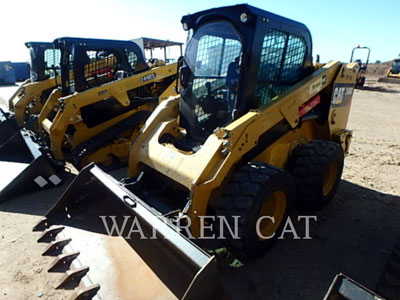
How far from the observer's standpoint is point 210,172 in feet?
7.64

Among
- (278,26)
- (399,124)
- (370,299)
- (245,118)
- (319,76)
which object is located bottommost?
(399,124)

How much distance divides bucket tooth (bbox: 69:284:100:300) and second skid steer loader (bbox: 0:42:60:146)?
19.4 feet

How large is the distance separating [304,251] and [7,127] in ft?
22.1

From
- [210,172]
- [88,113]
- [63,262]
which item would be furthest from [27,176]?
[210,172]

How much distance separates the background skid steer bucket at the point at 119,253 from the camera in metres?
1.73

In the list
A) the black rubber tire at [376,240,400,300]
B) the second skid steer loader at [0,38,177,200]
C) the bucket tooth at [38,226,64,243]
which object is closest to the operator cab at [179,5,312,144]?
the bucket tooth at [38,226,64,243]

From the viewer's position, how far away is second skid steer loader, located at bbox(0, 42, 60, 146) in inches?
261

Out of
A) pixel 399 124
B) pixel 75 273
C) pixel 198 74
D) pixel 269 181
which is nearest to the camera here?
pixel 75 273

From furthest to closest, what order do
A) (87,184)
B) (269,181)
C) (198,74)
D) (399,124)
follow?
1. (399,124)
2. (198,74)
3. (87,184)
4. (269,181)

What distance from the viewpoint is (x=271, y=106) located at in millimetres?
2705

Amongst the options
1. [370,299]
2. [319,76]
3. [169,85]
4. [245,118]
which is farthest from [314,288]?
[169,85]

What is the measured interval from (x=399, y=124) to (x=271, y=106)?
27.4 feet

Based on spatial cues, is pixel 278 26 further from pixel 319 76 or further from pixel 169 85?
pixel 169 85

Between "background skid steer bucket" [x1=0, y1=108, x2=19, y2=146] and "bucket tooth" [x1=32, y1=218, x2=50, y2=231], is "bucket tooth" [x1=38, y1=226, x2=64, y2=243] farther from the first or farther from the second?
"background skid steer bucket" [x1=0, y1=108, x2=19, y2=146]
